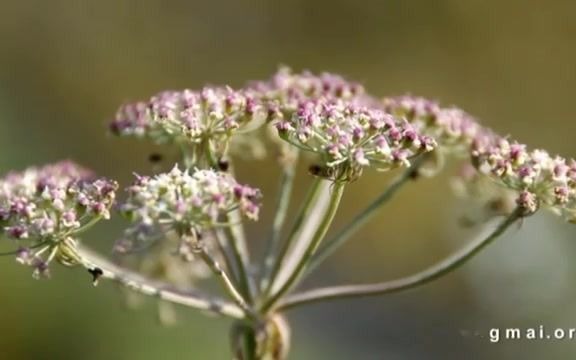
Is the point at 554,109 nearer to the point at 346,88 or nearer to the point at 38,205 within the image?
the point at 346,88

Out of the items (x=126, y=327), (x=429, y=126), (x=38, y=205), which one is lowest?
(x=38, y=205)

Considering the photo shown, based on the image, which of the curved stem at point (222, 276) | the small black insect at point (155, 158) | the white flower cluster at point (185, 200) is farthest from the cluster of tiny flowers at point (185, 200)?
the small black insect at point (155, 158)

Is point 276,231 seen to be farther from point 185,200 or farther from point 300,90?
point 185,200

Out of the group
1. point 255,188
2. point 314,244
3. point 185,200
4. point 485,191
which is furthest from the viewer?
point 485,191

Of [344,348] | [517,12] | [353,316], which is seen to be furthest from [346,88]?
[517,12]

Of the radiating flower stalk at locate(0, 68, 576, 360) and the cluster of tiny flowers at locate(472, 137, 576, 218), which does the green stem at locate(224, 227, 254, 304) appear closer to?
the radiating flower stalk at locate(0, 68, 576, 360)

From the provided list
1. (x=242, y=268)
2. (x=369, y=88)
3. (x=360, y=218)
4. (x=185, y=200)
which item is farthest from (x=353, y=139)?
(x=369, y=88)

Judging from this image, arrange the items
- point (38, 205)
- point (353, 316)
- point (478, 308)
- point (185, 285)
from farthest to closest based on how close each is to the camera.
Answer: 1. point (353, 316)
2. point (478, 308)
3. point (185, 285)
4. point (38, 205)
